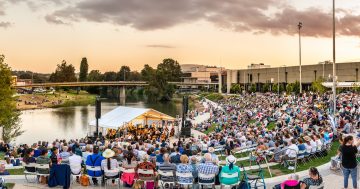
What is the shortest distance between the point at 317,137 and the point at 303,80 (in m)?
71.2

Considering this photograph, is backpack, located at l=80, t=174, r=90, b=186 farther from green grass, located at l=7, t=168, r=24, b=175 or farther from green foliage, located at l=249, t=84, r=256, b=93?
green foliage, located at l=249, t=84, r=256, b=93

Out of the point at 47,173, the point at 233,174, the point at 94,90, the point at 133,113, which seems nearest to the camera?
the point at 233,174

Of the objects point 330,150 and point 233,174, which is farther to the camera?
point 330,150

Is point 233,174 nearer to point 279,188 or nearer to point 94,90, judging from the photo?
point 279,188

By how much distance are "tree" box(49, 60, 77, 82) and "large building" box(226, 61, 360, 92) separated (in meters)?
Answer: 101

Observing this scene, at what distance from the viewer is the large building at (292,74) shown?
73.6m

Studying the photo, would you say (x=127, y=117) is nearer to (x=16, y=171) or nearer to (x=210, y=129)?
(x=210, y=129)

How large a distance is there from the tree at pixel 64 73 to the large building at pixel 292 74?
330 feet

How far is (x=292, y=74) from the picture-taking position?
88438 millimetres

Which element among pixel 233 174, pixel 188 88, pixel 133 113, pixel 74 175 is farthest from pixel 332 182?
pixel 188 88

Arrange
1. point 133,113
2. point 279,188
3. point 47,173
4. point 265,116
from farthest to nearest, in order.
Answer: point 265,116 → point 133,113 → point 47,173 → point 279,188

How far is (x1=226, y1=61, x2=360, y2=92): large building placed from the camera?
2899 inches

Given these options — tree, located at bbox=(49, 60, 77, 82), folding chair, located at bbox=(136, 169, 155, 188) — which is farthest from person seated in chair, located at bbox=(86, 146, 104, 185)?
tree, located at bbox=(49, 60, 77, 82)

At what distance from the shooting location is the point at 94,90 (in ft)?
584
